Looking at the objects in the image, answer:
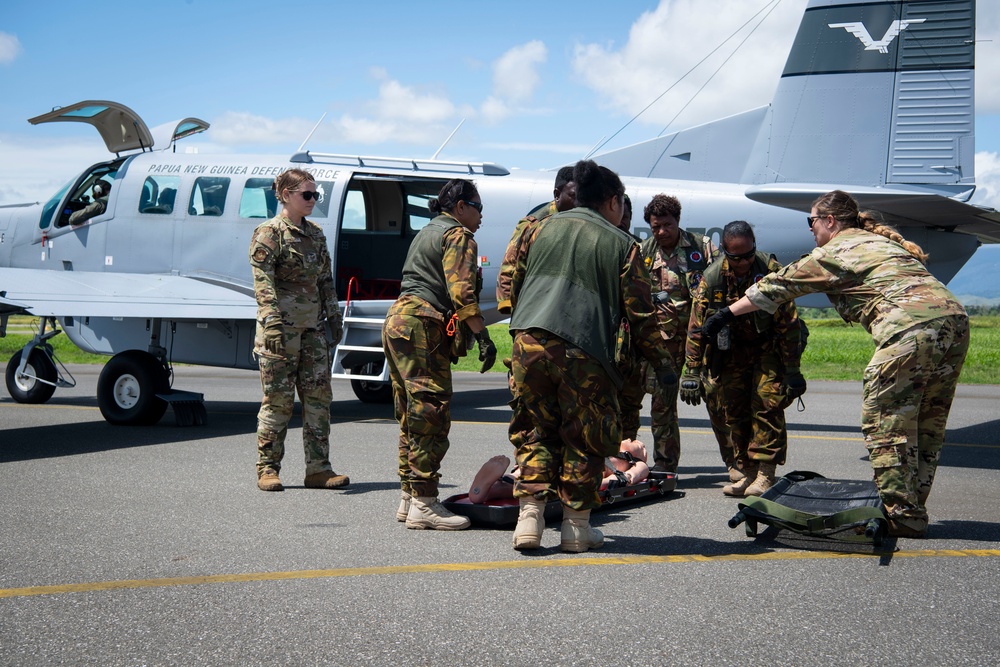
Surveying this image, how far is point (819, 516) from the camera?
Answer: 5.26m

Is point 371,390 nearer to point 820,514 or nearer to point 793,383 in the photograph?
point 793,383

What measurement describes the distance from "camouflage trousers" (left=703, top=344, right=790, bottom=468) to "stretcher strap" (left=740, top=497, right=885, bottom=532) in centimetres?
141

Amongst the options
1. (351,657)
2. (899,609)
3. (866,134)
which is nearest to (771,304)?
(899,609)

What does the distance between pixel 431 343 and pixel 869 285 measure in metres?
2.50

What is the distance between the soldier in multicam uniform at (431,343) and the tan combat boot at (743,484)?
7.01 feet

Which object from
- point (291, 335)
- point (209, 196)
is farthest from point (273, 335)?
point (209, 196)

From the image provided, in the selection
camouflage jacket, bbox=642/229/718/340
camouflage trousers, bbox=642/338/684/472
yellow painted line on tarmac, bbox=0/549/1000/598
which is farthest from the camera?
camouflage jacket, bbox=642/229/718/340

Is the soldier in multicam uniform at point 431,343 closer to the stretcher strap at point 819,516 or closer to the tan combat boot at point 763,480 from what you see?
the stretcher strap at point 819,516

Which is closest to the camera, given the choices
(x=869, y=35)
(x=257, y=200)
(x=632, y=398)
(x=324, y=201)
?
(x=632, y=398)

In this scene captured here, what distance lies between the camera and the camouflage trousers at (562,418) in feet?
16.4

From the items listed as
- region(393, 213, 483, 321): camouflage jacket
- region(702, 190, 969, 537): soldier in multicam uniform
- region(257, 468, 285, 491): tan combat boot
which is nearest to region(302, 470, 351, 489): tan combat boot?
region(257, 468, 285, 491): tan combat boot

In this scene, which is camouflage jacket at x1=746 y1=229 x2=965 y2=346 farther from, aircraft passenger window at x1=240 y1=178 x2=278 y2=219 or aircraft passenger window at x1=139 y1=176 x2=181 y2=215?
aircraft passenger window at x1=139 y1=176 x2=181 y2=215

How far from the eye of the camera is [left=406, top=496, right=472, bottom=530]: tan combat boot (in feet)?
18.7

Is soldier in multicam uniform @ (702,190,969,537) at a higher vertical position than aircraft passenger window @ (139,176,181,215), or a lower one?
lower
